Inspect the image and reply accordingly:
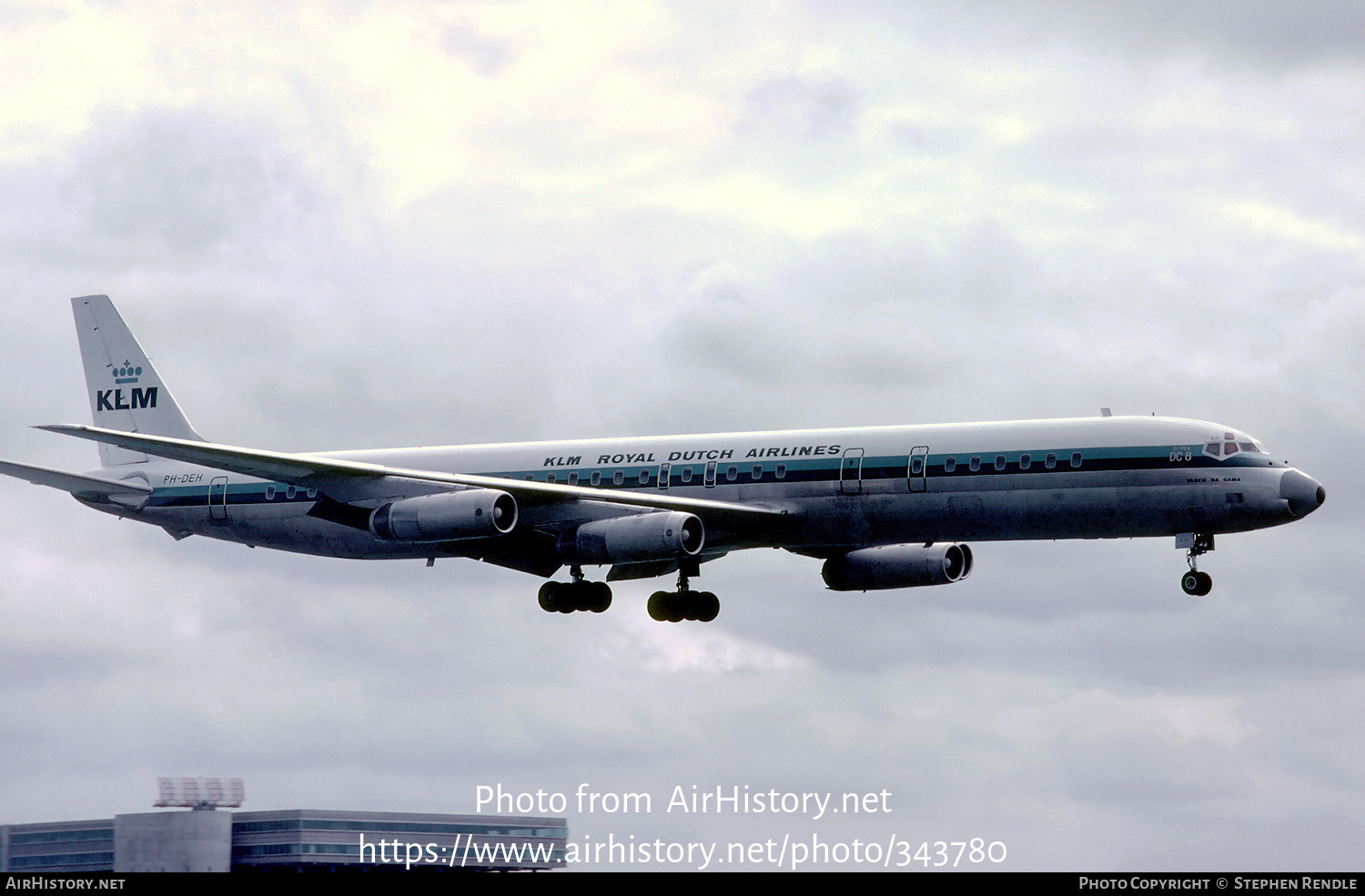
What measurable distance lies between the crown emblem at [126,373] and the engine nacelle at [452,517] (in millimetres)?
17003

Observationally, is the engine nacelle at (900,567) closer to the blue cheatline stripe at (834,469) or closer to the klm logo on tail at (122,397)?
the blue cheatline stripe at (834,469)

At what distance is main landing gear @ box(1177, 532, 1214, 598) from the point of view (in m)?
47.3

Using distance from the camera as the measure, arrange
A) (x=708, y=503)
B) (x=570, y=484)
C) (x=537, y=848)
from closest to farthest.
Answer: (x=708, y=503) → (x=570, y=484) → (x=537, y=848)

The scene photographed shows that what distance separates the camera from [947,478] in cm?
4853

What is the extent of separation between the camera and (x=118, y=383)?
6319 cm

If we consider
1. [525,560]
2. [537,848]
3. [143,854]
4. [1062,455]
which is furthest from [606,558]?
[143,854]

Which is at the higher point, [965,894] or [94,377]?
[94,377]

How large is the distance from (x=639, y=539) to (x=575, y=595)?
8.16 metres

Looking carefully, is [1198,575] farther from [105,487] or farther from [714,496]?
[105,487]

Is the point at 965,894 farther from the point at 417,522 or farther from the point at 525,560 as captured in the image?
the point at 525,560

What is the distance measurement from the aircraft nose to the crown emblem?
133 feet

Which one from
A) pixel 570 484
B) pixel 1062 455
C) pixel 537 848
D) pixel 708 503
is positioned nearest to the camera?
pixel 1062 455

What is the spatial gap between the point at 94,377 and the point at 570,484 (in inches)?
829

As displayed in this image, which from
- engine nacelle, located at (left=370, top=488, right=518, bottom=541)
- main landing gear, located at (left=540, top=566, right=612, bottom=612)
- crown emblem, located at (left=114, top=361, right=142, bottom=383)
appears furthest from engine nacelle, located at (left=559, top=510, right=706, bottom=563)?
crown emblem, located at (left=114, top=361, right=142, bottom=383)
